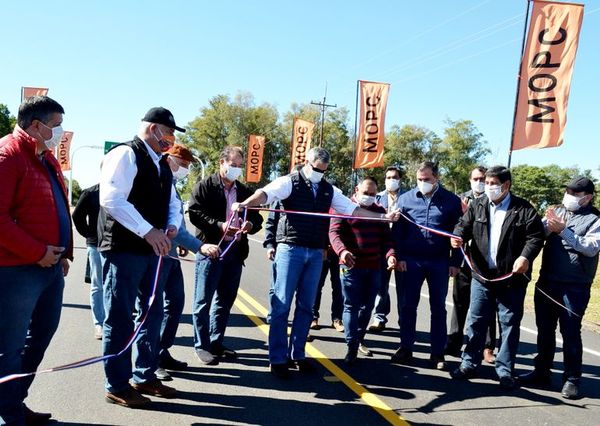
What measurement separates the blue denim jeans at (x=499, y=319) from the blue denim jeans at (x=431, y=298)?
38 centimetres

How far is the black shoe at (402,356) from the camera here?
5.82 meters

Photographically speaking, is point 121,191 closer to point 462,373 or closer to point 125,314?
point 125,314

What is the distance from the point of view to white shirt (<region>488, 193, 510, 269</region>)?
5340mm

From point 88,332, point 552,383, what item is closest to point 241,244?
point 88,332

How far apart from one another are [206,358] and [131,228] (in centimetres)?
219

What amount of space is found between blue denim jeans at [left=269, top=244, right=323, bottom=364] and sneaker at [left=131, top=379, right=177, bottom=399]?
111 cm

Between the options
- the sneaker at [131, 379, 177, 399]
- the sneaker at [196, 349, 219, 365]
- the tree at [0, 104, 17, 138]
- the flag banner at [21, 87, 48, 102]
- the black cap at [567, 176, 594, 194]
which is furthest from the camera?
the tree at [0, 104, 17, 138]

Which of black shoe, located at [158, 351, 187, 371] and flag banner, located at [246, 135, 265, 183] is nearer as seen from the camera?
black shoe, located at [158, 351, 187, 371]

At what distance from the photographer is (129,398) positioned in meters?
4.20

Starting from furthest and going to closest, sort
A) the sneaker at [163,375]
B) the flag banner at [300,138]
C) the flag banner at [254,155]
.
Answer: the flag banner at [254,155], the flag banner at [300,138], the sneaker at [163,375]

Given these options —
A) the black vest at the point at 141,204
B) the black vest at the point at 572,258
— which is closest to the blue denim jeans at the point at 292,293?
the black vest at the point at 141,204

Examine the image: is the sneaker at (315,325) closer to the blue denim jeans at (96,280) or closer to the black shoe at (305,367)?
the black shoe at (305,367)

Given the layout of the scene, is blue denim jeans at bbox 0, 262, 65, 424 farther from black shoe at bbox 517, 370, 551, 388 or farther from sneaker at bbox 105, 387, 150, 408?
black shoe at bbox 517, 370, 551, 388

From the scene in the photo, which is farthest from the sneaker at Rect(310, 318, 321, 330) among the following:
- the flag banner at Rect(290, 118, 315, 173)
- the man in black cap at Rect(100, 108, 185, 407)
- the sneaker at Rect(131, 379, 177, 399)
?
the flag banner at Rect(290, 118, 315, 173)
